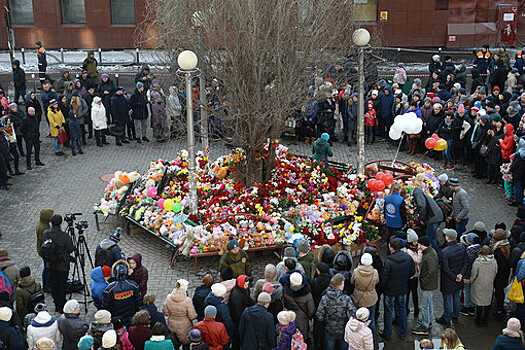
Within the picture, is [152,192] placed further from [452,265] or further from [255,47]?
[452,265]

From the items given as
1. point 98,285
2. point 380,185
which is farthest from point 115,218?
point 380,185

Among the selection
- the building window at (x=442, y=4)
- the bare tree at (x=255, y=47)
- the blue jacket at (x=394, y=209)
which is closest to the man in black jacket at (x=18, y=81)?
the bare tree at (x=255, y=47)

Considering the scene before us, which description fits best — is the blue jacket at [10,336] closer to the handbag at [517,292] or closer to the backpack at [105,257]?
the backpack at [105,257]

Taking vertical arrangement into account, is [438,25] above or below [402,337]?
above

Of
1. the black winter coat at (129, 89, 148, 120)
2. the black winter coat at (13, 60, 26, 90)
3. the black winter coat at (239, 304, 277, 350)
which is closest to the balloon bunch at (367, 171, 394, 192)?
the black winter coat at (239, 304, 277, 350)

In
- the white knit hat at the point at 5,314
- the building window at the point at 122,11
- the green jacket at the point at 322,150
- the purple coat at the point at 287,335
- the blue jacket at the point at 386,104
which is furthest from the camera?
the building window at the point at 122,11

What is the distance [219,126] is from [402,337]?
21.8 feet

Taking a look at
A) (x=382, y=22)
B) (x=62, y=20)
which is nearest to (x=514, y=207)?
(x=382, y=22)

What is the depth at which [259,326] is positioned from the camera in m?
10.1

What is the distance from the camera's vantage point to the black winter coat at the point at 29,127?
749 inches

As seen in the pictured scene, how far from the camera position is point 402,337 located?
11617 millimetres

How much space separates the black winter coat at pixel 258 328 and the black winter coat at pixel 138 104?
1212 centimetres

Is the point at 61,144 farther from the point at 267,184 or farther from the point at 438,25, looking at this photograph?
the point at 438,25

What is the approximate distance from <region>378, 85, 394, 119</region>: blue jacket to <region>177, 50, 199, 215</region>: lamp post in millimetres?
8231
